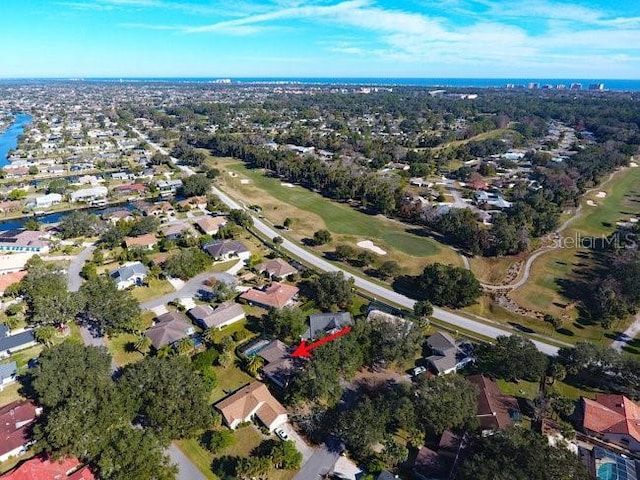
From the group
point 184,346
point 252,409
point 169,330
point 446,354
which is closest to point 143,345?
point 169,330

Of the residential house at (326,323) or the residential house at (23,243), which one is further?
the residential house at (23,243)

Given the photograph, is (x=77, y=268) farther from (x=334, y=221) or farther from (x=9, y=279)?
(x=334, y=221)

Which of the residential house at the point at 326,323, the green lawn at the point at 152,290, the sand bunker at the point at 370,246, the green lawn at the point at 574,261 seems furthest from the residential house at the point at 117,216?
the green lawn at the point at 574,261

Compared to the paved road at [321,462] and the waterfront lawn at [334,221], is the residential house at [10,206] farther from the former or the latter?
the paved road at [321,462]

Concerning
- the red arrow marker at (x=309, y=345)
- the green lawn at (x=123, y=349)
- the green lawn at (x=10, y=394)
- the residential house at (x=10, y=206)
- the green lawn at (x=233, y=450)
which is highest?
the residential house at (x=10, y=206)

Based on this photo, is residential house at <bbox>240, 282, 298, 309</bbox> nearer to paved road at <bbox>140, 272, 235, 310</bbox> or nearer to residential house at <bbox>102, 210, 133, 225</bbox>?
paved road at <bbox>140, 272, 235, 310</bbox>

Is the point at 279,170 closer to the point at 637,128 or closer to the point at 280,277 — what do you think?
the point at 280,277

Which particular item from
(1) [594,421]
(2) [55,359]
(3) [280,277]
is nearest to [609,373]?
(1) [594,421]
